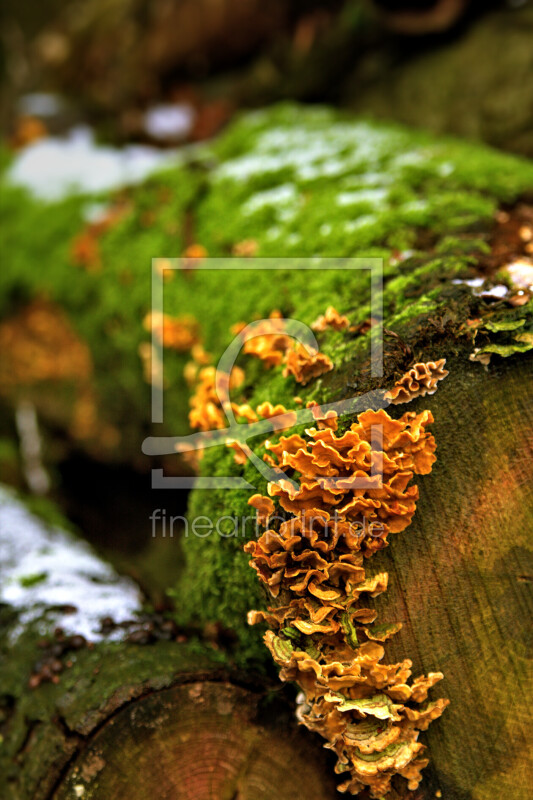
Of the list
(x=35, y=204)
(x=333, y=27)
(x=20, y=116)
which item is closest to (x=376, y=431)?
(x=35, y=204)

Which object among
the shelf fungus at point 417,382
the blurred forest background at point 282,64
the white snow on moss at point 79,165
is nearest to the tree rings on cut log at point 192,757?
the shelf fungus at point 417,382

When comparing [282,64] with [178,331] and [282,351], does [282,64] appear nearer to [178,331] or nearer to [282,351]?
[178,331]

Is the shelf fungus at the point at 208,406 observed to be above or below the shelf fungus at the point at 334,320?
below

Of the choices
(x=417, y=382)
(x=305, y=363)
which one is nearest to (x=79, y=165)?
(x=305, y=363)

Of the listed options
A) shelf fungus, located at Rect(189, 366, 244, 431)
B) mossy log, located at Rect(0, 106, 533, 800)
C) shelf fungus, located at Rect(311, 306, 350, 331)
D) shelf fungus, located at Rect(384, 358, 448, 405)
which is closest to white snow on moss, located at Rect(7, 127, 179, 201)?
mossy log, located at Rect(0, 106, 533, 800)

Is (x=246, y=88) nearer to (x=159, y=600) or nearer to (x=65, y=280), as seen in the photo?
(x=65, y=280)

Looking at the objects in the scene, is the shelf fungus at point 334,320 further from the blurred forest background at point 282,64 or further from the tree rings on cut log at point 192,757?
the blurred forest background at point 282,64

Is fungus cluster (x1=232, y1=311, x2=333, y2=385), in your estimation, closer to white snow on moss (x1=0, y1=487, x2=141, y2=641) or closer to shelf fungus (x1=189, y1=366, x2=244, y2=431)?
shelf fungus (x1=189, y1=366, x2=244, y2=431)
